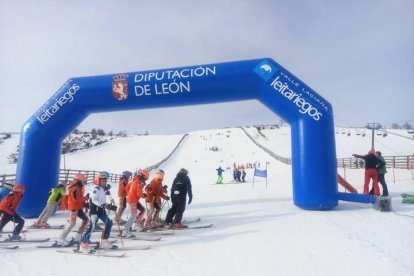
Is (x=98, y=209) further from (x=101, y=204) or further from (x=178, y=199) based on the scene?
(x=178, y=199)

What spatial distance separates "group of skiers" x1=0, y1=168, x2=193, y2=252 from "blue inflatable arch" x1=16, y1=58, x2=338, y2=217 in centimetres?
227

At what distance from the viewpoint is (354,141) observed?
62.2 metres

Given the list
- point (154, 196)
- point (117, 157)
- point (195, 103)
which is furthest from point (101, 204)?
point (117, 157)

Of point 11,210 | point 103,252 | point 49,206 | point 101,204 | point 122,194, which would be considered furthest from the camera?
point 49,206

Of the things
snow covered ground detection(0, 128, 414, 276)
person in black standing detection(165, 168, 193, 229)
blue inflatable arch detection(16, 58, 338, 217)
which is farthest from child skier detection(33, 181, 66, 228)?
person in black standing detection(165, 168, 193, 229)

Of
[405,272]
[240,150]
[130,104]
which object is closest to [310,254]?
[405,272]

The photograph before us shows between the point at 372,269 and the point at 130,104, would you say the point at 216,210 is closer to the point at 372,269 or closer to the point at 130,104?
the point at 130,104

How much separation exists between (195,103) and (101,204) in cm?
568

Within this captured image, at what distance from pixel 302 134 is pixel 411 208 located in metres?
3.50

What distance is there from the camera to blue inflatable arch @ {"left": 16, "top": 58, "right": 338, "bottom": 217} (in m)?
9.34

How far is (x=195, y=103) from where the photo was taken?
11273mm

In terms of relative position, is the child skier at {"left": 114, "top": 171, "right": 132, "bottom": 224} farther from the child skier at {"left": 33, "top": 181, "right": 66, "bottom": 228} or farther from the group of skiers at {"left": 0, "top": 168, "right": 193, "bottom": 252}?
the child skier at {"left": 33, "top": 181, "right": 66, "bottom": 228}

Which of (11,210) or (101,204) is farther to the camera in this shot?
(11,210)

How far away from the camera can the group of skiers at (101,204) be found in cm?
648
